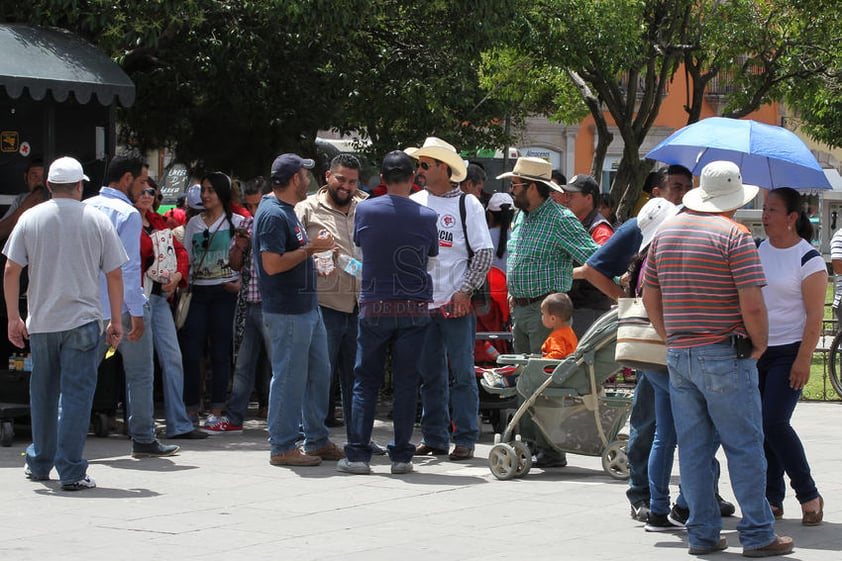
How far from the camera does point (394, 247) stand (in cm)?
875

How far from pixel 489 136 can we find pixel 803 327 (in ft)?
36.9

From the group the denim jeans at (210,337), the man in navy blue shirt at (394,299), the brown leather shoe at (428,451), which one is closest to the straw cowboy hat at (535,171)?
the man in navy blue shirt at (394,299)

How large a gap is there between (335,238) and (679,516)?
358cm

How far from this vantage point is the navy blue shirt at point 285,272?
8891mm

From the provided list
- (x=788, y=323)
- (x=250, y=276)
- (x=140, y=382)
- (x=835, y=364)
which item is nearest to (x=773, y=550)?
(x=788, y=323)

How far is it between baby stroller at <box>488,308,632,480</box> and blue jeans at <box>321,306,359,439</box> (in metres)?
1.33

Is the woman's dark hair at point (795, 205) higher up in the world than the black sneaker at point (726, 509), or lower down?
higher up

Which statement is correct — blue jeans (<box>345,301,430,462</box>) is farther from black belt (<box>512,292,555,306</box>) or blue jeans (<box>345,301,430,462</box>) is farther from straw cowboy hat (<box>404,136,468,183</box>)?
straw cowboy hat (<box>404,136,468,183</box>)

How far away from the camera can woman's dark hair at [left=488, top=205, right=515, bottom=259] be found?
37.7 ft

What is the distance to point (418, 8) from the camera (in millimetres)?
13547

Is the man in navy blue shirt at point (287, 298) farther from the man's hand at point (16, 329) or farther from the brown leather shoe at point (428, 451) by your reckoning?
the man's hand at point (16, 329)

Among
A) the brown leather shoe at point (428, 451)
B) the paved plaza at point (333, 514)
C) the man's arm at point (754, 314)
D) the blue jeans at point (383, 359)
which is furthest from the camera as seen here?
the brown leather shoe at point (428, 451)

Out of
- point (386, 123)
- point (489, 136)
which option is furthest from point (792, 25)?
point (386, 123)

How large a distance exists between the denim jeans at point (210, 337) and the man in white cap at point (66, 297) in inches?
109
